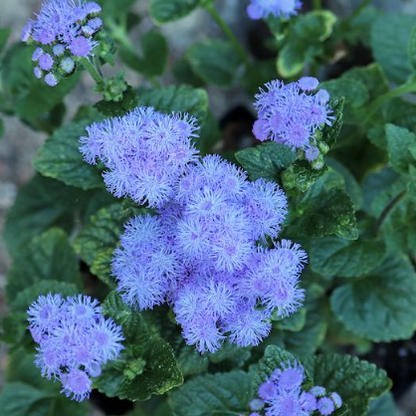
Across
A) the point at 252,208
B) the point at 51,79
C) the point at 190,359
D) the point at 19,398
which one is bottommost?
the point at 19,398

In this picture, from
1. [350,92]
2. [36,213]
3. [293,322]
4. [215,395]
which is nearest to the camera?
[215,395]

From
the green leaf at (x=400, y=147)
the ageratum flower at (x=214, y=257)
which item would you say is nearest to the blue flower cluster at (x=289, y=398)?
the ageratum flower at (x=214, y=257)

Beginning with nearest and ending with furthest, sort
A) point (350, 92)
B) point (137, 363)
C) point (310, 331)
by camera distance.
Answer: point (137, 363) → point (350, 92) → point (310, 331)

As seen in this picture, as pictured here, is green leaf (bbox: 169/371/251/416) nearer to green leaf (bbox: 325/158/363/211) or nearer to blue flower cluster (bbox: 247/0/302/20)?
green leaf (bbox: 325/158/363/211)

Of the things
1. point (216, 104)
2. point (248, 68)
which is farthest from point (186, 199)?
point (216, 104)

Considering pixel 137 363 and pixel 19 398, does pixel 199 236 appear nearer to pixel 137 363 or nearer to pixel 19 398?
pixel 137 363

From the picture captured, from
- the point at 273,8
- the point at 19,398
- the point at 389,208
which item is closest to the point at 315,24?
the point at 273,8
